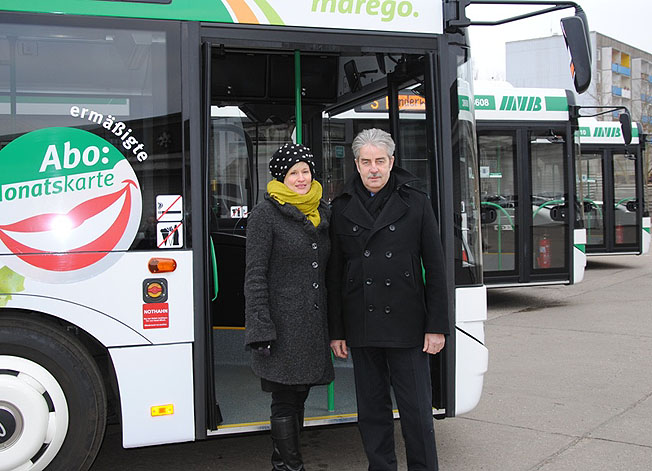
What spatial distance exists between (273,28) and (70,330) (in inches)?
73.4

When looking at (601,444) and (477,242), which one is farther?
(601,444)

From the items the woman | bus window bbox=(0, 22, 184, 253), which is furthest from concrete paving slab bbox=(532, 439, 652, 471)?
bus window bbox=(0, 22, 184, 253)

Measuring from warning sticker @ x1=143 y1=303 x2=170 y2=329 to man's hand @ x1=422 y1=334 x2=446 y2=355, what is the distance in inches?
50.7

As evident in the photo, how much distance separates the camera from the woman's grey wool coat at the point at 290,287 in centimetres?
358

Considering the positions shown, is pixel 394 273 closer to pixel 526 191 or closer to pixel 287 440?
pixel 287 440

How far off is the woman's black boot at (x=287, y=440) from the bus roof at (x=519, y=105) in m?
7.42

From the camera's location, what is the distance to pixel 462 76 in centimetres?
420

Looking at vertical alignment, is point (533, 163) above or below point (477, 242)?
above

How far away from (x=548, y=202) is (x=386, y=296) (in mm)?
7456

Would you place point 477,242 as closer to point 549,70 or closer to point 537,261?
point 537,261

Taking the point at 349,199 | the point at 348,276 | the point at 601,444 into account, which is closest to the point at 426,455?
the point at 348,276

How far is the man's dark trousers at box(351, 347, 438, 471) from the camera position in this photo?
3598mm

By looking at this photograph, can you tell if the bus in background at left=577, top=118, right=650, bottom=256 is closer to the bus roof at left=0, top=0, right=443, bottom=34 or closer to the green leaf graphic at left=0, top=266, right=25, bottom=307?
the bus roof at left=0, top=0, right=443, bottom=34

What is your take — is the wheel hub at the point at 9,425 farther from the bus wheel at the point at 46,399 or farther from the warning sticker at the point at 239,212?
the warning sticker at the point at 239,212
